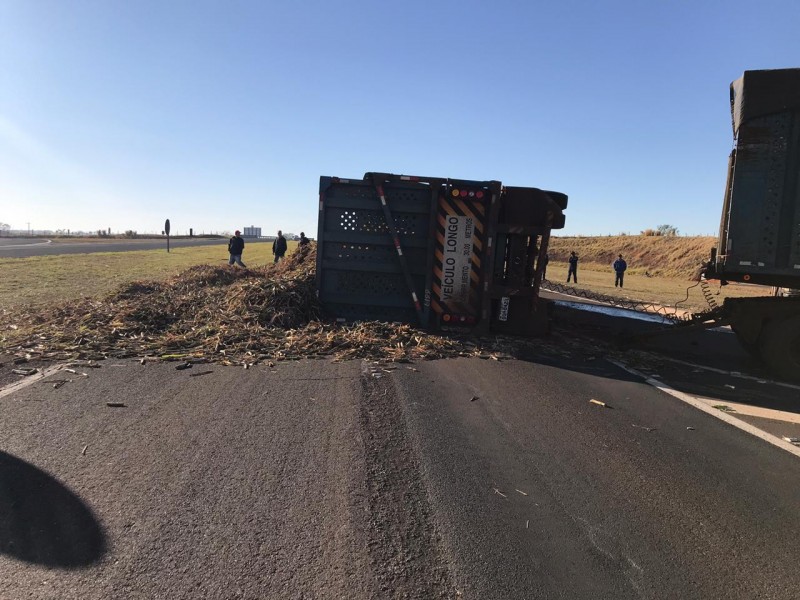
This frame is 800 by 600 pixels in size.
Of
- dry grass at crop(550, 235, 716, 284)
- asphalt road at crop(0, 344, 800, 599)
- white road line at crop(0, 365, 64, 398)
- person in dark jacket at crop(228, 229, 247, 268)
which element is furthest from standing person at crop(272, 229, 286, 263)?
dry grass at crop(550, 235, 716, 284)

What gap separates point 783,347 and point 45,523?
836 cm

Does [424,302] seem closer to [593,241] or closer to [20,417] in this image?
[20,417]

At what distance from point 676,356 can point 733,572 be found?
640 cm

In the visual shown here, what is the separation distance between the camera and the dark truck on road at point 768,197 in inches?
259

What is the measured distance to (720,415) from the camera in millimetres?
5535

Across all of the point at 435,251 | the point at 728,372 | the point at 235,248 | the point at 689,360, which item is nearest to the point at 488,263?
the point at 435,251

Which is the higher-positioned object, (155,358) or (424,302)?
(424,302)

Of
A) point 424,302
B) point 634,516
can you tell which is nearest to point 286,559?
point 634,516

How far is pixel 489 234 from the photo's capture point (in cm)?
872

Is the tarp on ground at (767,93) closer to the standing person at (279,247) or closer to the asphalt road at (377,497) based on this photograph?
the asphalt road at (377,497)

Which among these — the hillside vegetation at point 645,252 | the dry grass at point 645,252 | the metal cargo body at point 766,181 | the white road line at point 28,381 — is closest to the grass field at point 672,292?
the metal cargo body at point 766,181

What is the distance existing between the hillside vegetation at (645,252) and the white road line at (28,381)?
49.6 m

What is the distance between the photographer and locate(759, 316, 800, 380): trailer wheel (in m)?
7.19

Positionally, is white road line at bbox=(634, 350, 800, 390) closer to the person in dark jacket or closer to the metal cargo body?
the metal cargo body
